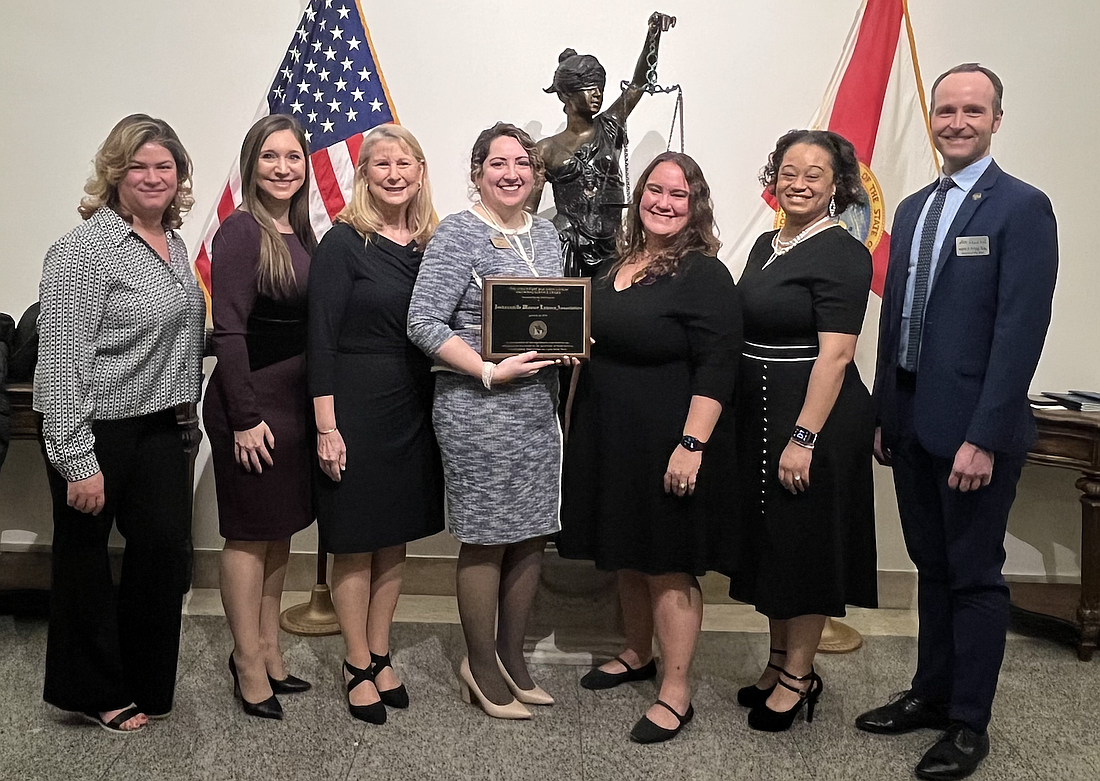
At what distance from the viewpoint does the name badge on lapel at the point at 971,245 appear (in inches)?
84.5

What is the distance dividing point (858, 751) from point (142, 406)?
205 cm

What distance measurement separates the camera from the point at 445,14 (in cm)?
334

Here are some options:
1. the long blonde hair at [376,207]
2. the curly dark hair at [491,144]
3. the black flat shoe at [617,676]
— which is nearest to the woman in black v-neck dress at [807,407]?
the black flat shoe at [617,676]

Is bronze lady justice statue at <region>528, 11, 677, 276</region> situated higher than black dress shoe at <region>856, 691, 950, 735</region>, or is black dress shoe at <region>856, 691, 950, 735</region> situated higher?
bronze lady justice statue at <region>528, 11, 677, 276</region>

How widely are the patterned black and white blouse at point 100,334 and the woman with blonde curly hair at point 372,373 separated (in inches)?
14.6

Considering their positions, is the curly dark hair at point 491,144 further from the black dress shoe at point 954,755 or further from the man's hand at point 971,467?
the black dress shoe at point 954,755

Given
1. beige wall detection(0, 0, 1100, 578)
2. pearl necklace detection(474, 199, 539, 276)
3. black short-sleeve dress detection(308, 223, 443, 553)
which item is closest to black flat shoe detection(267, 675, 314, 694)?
black short-sleeve dress detection(308, 223, 443, 553)

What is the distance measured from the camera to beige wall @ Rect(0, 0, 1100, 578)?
3297 millimetres

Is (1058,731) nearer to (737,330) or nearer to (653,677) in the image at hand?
(653,677)

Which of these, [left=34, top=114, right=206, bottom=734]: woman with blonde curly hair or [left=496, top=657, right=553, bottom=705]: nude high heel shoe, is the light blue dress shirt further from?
[left=34, top=114, right=206, bottom=734]: woman with blonde curly hair

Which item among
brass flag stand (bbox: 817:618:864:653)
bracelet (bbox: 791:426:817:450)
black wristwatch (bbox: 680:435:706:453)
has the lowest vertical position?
brass flag stand (bbox: 817:618:864:653)

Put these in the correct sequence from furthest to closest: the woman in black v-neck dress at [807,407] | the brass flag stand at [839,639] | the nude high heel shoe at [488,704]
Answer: the brass flag stand at [839,639]
the nude high heel shoe at [488,704]
the woman in black v-neck dress at [807,407]

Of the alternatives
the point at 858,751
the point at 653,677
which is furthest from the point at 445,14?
the point at 858,751

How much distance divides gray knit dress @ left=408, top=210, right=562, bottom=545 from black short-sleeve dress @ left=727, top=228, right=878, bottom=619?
0.53 m
